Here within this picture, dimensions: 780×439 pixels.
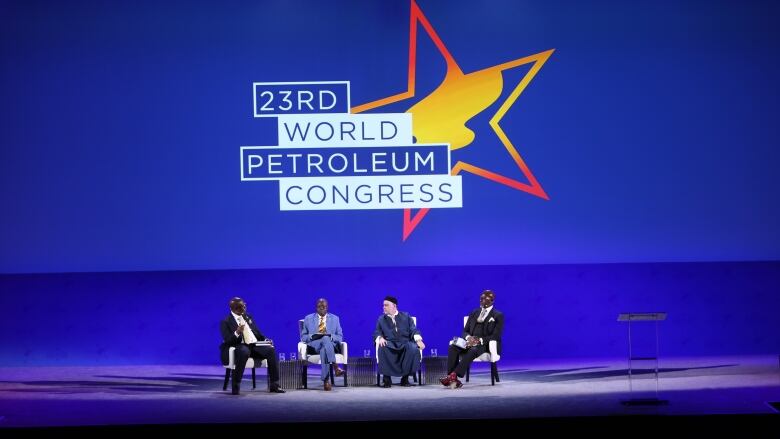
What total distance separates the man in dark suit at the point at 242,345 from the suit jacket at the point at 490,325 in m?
1.66

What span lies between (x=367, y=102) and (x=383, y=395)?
300cm

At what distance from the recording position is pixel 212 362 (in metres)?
10.2

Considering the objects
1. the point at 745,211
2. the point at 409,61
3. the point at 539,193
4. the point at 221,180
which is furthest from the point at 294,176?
the point at 745,211

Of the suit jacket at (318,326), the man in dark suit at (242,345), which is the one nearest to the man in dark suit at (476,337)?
the suit jacket at (318,326)

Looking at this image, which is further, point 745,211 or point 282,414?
point 745,211

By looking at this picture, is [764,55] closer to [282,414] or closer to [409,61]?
[409,61]

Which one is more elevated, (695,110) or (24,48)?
(24,48)

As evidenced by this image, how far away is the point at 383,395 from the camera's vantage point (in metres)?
8.19

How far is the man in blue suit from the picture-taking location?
8.83 metres

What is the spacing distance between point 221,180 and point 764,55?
5176 millimetres

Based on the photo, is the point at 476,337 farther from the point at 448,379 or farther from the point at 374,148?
the point at 374,148

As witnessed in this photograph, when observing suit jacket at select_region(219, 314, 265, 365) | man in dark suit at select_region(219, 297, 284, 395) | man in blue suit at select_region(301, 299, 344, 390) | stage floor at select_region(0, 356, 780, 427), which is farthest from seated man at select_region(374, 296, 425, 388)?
suit jacket at select_region(219, 314, 265, 365)

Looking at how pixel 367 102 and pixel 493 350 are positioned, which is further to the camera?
pixel 367 102

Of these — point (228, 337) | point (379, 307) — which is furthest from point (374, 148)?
point (228, 337)
